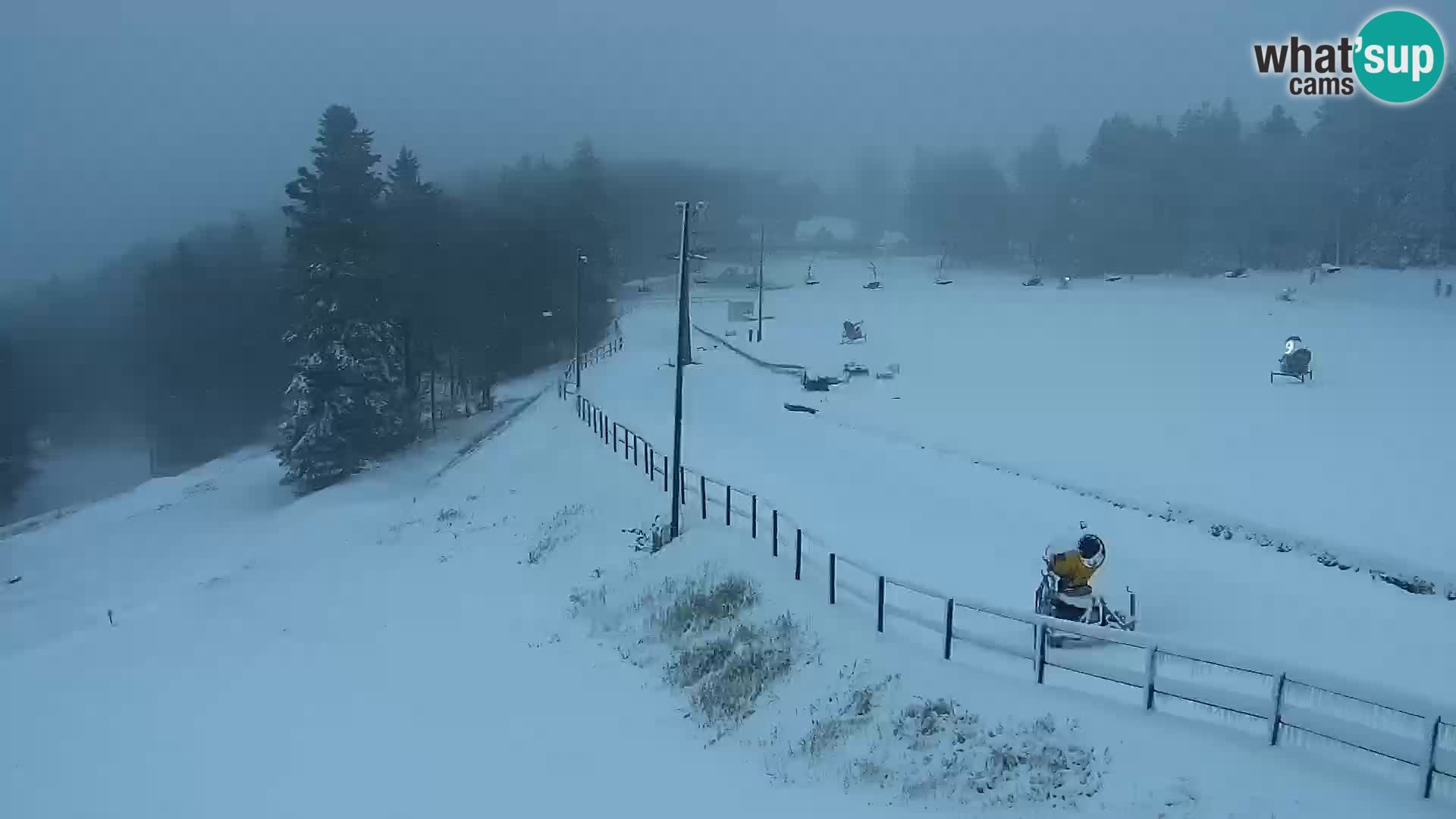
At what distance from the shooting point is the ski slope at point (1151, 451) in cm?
1922

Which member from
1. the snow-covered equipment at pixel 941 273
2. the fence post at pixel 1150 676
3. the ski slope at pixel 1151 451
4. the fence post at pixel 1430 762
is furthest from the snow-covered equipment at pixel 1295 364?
the snow-covered equipment at pixel 941 273

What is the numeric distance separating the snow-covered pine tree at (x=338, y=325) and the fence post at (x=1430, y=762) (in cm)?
4039

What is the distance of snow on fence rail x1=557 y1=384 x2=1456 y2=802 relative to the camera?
936 cm

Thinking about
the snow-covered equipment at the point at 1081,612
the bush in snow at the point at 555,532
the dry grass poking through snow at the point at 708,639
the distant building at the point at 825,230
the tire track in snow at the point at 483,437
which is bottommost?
the tire track in snow at the point at 483,437

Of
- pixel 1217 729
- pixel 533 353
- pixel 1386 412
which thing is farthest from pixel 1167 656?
pixel 533 353

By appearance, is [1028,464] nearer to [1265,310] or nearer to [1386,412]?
[1386,412]

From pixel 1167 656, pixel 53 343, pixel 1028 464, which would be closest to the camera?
pixel 1167 656

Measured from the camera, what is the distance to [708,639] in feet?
56.7

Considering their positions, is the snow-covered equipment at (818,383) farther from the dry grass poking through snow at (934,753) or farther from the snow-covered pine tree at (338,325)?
the dry grass poking through snow at (934,753)

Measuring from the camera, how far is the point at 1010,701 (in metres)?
12.1

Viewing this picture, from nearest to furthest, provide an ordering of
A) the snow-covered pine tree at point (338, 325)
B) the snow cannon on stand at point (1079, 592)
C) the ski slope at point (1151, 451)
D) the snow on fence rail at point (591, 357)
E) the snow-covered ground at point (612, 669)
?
the snow-covered ground at point (612, 669) → the snow cannon on stand at point (1079, 592) → the ski slope at point (1151, 451) → the snow-covered pine tree at point (338, 325) → the snow on fence rail at point (591, 357)

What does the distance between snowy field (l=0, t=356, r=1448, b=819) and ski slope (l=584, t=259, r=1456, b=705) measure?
2342mm

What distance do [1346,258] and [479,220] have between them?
245ft

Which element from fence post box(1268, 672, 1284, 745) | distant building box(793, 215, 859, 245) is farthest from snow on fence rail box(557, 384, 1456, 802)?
distant building box(793, 215, 859, 245)
